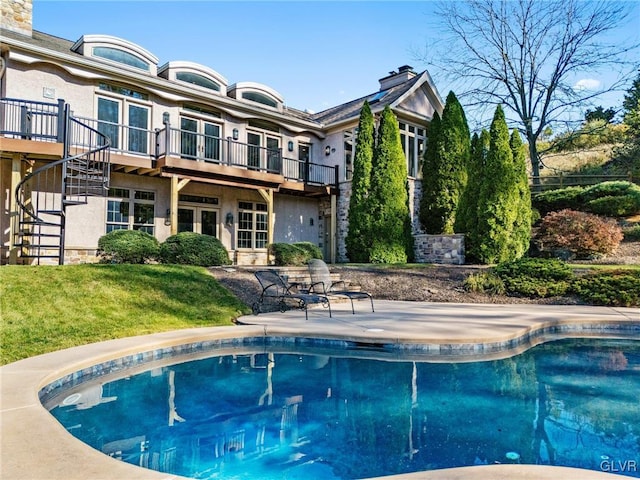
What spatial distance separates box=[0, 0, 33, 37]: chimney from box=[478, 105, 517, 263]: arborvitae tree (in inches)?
589

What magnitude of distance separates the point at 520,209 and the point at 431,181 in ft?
12.2

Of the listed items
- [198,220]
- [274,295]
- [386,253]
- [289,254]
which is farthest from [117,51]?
[386,253]

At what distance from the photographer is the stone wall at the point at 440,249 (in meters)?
14.3

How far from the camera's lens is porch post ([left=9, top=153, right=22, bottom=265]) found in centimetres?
1017

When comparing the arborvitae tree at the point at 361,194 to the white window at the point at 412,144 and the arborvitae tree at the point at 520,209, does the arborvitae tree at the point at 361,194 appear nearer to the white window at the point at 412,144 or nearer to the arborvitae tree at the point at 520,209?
the white window at the point at 412,144

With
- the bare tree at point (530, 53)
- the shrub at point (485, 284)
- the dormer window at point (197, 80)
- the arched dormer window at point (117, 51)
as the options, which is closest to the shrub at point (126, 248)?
the arched dormer window at point (117, 51)

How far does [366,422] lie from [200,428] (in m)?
1.41

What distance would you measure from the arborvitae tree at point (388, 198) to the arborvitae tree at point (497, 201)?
2741 millimetres

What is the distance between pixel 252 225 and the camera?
16.0 meters

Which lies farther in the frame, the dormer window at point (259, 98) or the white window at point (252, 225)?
the dormer window at point (259, 98)

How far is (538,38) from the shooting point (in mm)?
23172

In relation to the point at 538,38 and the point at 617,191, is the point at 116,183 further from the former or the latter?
the point at 538,38

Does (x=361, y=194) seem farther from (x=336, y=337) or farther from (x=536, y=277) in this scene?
(x=336, y=337)

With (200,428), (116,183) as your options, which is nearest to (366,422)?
(200,428)
